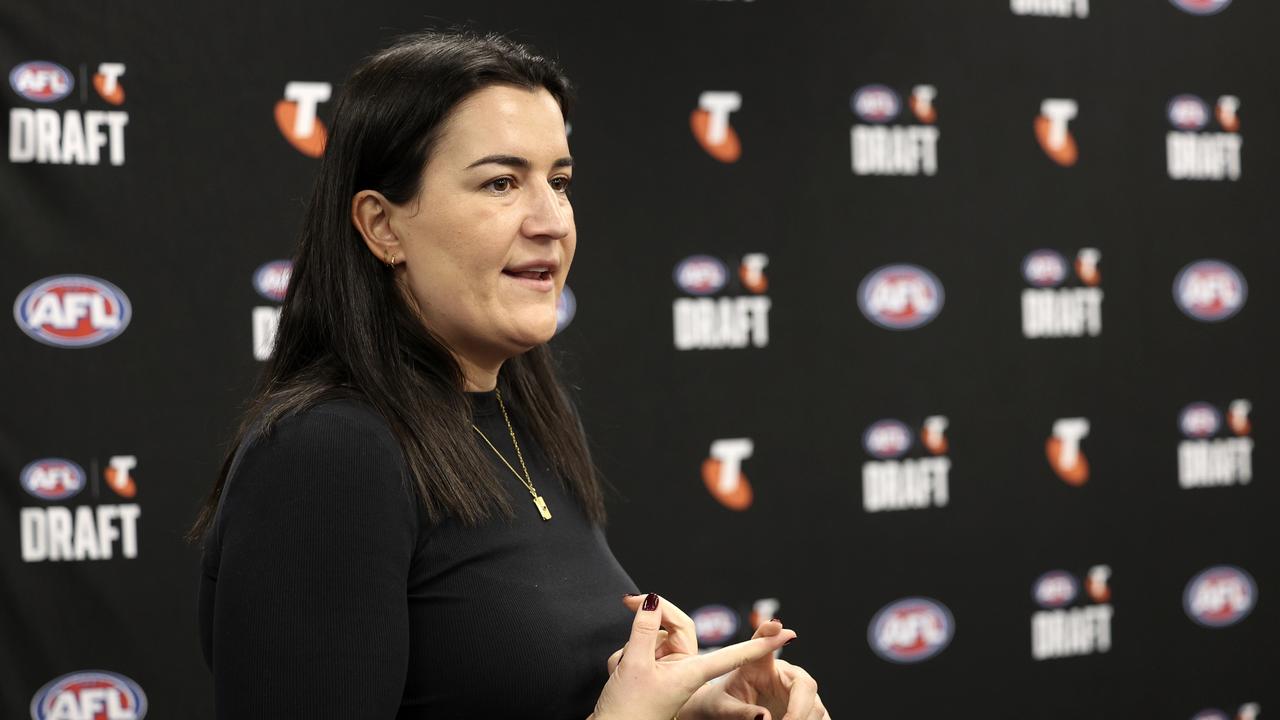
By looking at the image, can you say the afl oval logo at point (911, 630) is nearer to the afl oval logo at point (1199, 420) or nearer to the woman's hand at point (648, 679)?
the afl oval logo at point (1199, 420)

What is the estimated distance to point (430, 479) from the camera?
107 centimetres

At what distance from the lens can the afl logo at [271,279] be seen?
7.98 feet

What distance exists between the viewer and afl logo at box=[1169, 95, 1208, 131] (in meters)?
3.19

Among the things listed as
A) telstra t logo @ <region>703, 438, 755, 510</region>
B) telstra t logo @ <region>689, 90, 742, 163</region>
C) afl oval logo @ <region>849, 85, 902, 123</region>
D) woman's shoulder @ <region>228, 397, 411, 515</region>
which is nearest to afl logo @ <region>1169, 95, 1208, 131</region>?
afl oval logo @ <region>849, 85, 902, 123</region>

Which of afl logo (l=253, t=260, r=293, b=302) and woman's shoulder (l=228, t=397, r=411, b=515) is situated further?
afl logo (l=253, t=260, r=293, b=302)

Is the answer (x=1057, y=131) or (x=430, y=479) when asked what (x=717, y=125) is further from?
(x=430, y=479)

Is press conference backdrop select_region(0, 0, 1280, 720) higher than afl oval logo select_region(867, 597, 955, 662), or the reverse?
press conference backdrop select_region(0, 0, 1280, 720)

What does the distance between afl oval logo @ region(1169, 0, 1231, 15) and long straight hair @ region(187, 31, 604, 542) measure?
258cm

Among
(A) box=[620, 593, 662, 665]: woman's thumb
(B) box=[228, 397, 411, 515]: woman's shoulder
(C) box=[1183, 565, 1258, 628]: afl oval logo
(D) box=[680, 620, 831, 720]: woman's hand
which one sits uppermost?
(B) box=[228, 397, 411, 515]: woman's shoulder

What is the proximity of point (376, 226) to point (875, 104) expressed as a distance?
1.94 meters

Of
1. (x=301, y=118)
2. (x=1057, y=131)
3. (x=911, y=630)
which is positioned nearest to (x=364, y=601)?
(x=301, y=118)

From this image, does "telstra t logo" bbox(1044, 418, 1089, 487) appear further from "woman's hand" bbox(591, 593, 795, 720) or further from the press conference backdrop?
"woman's hand" bbox(591, 593, 795, 720)

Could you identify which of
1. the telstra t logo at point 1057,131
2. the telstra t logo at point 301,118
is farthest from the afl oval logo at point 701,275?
the telstra t logo at point 1057,131

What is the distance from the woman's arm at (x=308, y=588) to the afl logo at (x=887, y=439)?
6.70 feet
